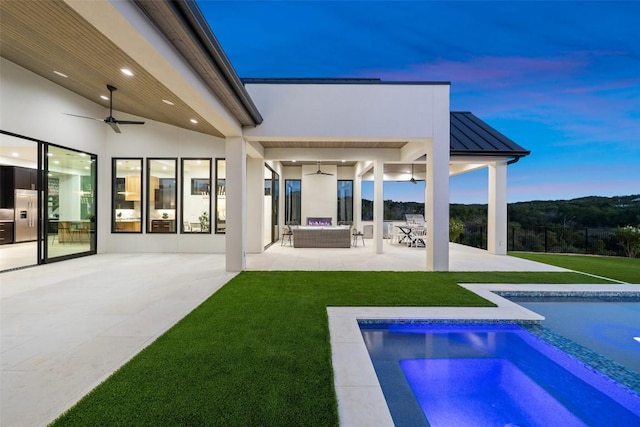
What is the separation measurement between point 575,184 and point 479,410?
88.2ft

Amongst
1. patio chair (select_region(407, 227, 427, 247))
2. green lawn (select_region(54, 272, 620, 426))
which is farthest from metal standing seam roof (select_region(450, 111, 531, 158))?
green lawn (select_region(54, 272, 620, 426))

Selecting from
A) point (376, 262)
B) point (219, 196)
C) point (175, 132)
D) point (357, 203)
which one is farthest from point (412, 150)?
point (175, 132)

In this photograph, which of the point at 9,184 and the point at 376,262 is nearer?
the point at 376,262

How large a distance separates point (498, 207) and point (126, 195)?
12.4 m

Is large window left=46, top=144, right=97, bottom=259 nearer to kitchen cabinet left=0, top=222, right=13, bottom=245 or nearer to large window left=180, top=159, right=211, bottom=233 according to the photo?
large window left=180, top=159, right=211, bottom=233

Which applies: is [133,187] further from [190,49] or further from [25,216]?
[190,49]

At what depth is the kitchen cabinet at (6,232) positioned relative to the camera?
36.1 feet

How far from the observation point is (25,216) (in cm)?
1186

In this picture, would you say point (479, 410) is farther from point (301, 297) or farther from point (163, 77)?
point (163, 77)

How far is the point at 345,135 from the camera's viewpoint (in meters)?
7.12

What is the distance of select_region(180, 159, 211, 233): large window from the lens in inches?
393

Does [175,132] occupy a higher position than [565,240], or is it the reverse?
[175,132]

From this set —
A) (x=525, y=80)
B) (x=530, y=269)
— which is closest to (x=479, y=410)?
(x=530, y=269)

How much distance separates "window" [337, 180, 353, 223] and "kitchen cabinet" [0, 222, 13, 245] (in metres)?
13.7
